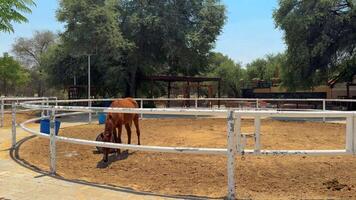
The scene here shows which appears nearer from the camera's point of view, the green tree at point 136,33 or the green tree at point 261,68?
the green tree at point 136,33

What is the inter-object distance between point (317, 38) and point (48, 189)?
2717 cm

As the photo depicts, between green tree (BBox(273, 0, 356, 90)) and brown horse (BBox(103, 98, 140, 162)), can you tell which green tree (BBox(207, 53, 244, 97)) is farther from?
brown horse (BBox(103, 98, 140, 162))

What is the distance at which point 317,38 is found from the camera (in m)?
30.2

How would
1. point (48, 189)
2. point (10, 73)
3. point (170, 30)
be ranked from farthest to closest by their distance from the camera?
point (10, 73) → point (170, 30) → point (48, 189)

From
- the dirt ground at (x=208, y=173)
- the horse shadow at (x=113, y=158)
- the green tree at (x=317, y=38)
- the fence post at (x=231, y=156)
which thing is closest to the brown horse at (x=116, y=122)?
the horse shadow at (x=113, y=158)

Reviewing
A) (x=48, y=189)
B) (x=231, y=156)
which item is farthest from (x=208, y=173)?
(x=48, y=189)

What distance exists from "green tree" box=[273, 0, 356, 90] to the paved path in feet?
83.1

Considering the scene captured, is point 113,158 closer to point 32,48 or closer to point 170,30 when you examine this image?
point 170,30

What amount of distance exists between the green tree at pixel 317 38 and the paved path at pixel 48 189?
25316mm

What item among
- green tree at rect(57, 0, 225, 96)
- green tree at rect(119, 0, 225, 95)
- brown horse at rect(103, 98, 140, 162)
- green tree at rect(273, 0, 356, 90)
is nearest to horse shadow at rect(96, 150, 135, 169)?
brown horse at rect(103, 98, 140, 162)

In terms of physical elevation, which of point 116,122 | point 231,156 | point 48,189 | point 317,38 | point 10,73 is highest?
point 317,38

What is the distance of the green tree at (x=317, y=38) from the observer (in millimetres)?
29531

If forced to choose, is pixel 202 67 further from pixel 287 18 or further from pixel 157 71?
pixel 287 18

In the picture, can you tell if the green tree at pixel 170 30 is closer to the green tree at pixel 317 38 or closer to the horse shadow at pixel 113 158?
the green tree at pixel 317 38
